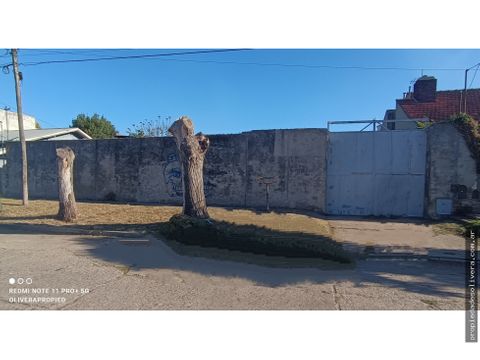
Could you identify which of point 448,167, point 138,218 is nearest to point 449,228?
point 448,167

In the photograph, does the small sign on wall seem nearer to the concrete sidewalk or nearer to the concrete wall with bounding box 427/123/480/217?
the concrete wall with bounding box 427/123/480/217

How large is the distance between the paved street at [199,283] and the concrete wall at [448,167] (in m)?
5.00

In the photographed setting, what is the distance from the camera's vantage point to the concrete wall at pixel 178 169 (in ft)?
31.4

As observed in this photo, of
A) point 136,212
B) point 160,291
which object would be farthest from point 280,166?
point 160,291

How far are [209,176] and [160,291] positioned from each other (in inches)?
293

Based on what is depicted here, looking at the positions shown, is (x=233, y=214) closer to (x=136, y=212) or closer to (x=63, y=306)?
(x=136, y=212)

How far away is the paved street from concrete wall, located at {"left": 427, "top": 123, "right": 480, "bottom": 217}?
4998mm

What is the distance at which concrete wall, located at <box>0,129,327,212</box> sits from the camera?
959 centimetres

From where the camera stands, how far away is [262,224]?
22.5 feet

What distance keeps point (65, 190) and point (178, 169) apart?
4343 mm

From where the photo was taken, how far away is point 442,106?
47.5 ft

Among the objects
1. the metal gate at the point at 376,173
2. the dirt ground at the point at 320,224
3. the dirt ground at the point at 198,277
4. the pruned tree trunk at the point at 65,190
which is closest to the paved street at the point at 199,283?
the dirt ground at the point at 198,277

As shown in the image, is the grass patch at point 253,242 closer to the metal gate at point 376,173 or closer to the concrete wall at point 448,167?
the metal gate at point 376,173

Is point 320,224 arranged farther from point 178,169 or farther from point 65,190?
point 65,190
